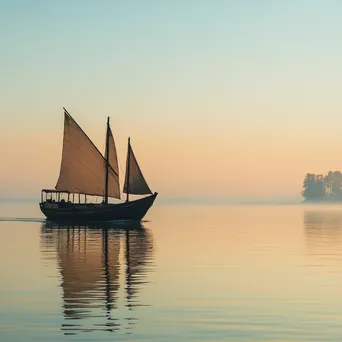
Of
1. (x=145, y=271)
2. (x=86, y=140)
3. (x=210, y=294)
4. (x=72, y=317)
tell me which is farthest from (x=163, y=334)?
(x=86, y=140)

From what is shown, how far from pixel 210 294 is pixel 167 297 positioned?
7.31ft

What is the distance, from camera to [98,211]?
102312mm

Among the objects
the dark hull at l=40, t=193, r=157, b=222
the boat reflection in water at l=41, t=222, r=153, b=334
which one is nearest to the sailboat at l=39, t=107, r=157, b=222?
the dark hull at l=40, t=193, r=157, b=222

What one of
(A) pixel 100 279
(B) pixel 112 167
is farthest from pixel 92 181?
(A) pixel 100 279

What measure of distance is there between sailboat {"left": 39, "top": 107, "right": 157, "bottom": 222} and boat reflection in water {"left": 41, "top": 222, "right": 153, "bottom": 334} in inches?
1399

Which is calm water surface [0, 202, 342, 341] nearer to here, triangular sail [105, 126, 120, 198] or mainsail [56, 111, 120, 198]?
mainsail [56, 111, 120, 198]

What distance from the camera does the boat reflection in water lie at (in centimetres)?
2407

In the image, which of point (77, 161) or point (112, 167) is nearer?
point (77, 161)

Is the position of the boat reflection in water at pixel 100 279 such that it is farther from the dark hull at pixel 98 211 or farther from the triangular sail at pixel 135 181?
the dark hull at pixel 98 211

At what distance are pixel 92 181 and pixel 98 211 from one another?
187 inches

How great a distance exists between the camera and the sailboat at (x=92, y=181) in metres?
98.1

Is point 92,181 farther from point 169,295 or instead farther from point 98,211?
point 169,295

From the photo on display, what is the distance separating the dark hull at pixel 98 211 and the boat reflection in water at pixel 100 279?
38561 mm

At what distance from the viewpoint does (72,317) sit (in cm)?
2423
